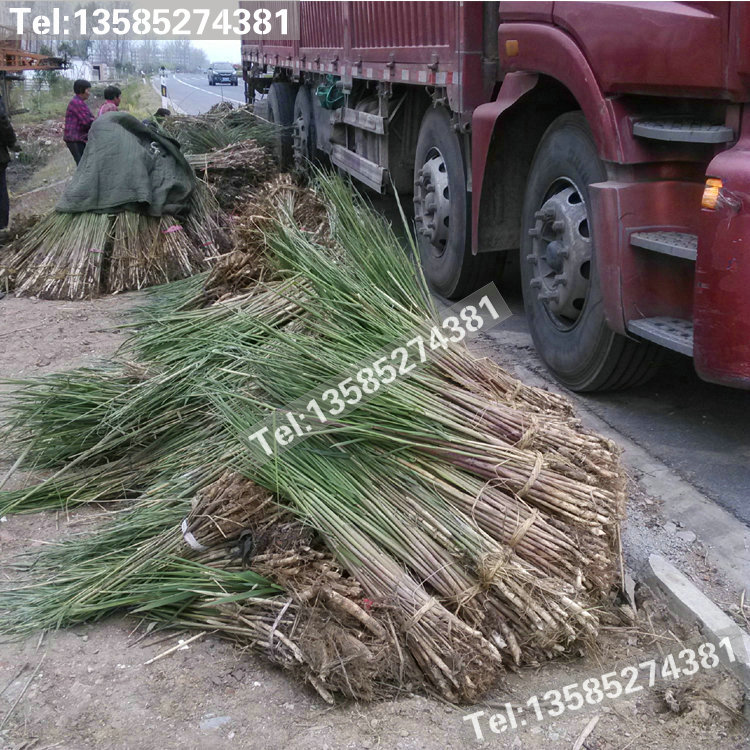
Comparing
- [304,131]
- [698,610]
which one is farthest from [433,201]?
[304,131]

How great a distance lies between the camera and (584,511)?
8.91 ft

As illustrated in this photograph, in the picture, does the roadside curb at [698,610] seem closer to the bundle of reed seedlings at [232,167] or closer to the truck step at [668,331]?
the truck step at [668,331]

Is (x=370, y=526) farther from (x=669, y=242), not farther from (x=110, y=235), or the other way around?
(x=110, y=235)

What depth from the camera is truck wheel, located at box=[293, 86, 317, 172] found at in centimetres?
1115

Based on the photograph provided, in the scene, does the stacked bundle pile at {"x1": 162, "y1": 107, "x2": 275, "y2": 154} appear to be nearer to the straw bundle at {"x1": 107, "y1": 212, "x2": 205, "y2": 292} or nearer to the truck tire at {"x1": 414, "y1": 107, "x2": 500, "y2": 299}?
the straw bundle at {"x1": 107, "y1": 212, "x2": 205, "y2": 292}

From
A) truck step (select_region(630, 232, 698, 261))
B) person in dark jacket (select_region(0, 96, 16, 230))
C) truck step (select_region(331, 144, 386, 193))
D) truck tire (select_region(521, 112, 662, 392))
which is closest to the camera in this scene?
truck step (select_region(630, 232, 698, 261))

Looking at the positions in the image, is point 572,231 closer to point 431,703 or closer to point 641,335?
point 641,335

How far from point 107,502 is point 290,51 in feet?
29.8

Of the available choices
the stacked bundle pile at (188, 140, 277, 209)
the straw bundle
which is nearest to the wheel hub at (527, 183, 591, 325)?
the straw bundle

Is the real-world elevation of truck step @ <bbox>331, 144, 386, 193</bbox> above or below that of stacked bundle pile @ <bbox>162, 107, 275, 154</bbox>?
below

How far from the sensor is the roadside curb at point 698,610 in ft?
8.34

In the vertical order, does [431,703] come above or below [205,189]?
below

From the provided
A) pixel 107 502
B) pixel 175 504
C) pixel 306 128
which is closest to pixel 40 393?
pixel 107 502

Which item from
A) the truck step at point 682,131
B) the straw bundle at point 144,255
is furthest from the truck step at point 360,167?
the truck step at point 682,131
